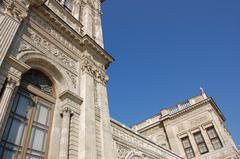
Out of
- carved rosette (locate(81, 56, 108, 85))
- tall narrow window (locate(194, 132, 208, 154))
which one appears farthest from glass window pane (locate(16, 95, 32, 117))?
tall narrow window (locate(194, 132, 208, 154))

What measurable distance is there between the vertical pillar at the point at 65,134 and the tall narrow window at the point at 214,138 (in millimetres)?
15337

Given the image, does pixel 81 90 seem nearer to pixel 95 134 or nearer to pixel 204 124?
pixel 95 134

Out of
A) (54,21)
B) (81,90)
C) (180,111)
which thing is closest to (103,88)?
(81,90)

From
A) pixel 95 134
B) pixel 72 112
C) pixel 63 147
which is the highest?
pixel 72 112

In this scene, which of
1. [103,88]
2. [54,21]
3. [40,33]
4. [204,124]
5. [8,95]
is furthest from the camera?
[204,124]

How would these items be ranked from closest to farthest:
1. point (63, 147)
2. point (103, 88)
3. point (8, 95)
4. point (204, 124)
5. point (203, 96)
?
point (8, 95), point (63, 147), point (103, 88), point (204, 124), point (203, 96)

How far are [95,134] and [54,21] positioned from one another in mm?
5814

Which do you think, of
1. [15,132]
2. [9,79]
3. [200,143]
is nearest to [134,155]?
[15,132]

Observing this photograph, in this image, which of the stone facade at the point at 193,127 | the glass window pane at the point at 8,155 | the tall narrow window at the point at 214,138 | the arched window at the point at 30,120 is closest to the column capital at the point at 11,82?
the arched window at the point at 30,120

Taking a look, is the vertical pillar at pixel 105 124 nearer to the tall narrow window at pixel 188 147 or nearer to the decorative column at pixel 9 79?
the decorative column at pixel 9 79

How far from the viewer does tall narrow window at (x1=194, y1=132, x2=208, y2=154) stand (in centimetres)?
2021

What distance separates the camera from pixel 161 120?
76.4 ft

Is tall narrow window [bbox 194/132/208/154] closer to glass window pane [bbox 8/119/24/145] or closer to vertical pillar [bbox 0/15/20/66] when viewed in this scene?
glass window pane [bbox 8/119/24/145]

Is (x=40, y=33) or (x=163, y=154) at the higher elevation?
(x=40, y=33)
